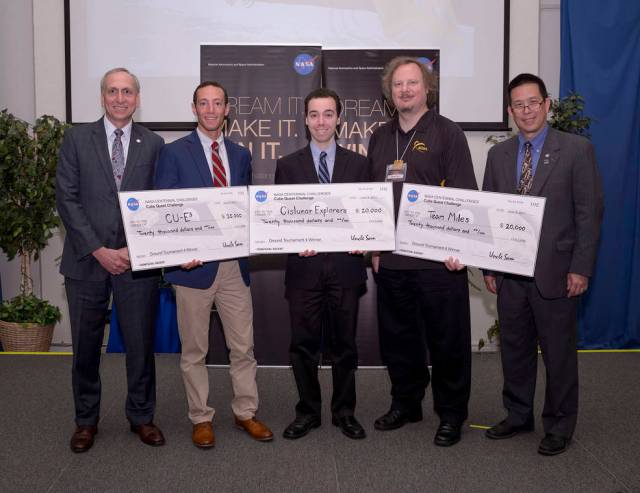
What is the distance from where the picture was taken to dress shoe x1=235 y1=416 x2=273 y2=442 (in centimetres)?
325

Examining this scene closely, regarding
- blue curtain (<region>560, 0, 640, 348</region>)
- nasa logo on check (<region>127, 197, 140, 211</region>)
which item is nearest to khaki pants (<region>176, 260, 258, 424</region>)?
nasa logo on check (<region>127, 197, 140, 211</region>)

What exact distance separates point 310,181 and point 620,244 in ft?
11.6

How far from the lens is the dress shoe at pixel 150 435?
10.5 ft

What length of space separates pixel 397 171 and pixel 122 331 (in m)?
1.62

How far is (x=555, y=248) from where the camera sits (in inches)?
122

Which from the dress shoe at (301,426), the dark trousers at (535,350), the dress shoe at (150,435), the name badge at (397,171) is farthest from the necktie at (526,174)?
the dress shoe at (150,435)

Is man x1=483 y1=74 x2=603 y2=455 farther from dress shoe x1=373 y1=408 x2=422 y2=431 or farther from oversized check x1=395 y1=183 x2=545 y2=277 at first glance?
dress shoe x1=373 y1=408 x2=422 y2=431

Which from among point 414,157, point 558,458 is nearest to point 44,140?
point 414,157

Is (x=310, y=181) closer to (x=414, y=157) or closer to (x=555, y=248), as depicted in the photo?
(x=414, y=157)

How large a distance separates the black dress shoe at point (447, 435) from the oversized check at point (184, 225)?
53.2 inches

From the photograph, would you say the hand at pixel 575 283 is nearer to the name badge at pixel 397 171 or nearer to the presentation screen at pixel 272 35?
the name badge at pixel 397 171

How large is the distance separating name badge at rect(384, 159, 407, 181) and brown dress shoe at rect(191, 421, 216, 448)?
1.57m

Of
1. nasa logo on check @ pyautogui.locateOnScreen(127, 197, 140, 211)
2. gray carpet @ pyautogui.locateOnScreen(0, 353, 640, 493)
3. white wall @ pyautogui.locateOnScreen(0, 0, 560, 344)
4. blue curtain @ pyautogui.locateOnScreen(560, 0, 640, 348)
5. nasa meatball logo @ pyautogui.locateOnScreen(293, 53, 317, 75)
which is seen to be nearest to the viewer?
gray carpet @ pyautogui.locateOnScreen(0, 353, 640, 493)

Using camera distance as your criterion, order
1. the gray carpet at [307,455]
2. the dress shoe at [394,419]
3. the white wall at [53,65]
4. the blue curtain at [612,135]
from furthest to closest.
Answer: the white wall at [53,65] < the blue curtain at [612,135] < the dress shoe at [394,419] < the gray carpet at [307,455]
